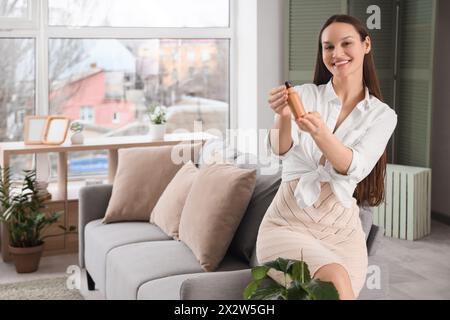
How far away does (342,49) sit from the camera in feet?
7.02

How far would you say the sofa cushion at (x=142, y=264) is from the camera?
2.94 metres

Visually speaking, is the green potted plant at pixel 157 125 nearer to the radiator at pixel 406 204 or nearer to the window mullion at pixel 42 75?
the window mullion at pixel 42 75

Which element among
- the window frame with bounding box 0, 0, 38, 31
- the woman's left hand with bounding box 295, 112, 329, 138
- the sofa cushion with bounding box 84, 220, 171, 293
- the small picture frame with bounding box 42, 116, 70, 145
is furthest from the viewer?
the window frame with bounding box 0, 0, 38, 31

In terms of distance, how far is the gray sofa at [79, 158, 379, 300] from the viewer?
219 cm

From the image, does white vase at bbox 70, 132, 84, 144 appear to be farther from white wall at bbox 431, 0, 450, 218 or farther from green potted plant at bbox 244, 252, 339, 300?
green potted plant at bbox 244, 252, 339, 300

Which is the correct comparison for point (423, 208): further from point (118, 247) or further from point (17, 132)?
point (17, 132)

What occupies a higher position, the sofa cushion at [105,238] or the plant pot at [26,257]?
the sofa cushion at [105,238]

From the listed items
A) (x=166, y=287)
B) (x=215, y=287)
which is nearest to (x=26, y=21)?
(x=166, y=287)

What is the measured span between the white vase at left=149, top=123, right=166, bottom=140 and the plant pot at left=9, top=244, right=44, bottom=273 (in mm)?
1157

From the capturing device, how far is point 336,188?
212cm

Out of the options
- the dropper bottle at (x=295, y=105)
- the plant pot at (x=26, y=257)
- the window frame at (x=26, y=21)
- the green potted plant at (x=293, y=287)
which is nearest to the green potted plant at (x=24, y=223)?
the plant pot at (x=26, y=257)

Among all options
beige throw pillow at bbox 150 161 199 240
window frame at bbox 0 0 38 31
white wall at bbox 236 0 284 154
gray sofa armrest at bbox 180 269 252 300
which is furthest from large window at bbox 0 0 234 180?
gray sofa armrest at bbox 180 269 252 300
